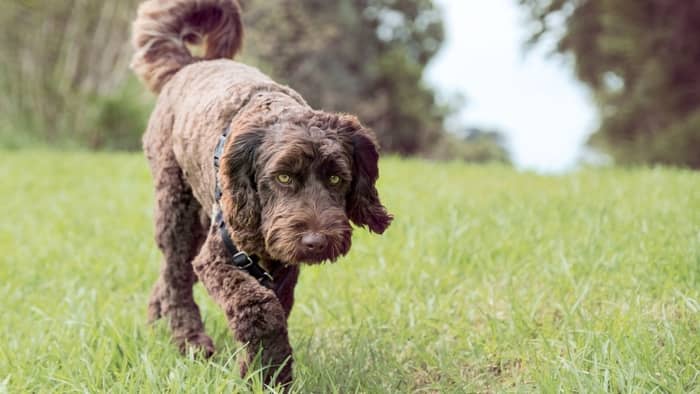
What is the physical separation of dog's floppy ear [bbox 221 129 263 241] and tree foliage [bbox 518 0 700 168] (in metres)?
8.76

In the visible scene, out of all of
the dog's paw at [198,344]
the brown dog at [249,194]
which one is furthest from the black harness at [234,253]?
the dog's paw at [198,344]

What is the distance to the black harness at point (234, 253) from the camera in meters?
3.06

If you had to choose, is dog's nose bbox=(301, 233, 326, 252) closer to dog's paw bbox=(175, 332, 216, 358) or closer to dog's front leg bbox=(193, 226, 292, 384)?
dog's front leg bbox=(193, 226, 292, 384)

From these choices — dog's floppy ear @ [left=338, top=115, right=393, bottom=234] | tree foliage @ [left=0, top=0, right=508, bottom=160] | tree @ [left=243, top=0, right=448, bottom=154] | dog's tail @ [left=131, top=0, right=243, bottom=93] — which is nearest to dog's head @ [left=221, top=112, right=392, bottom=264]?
dog's floppy ear @ [left=338, top=115, right=393, bottom=234]

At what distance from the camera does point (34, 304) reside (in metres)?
4.55

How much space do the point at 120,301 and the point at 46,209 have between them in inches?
128

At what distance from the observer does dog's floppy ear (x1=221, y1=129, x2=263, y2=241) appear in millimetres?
2840

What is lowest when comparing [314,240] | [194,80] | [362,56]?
[314,240]

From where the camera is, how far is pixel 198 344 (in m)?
3.62

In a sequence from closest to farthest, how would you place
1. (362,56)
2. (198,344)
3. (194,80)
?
(198,344) → (194,80) → (362,56)

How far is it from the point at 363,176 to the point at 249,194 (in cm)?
45

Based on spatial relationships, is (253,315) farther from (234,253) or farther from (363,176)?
(363,176)

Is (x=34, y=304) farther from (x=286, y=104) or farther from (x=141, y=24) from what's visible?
(x=286, y=104)

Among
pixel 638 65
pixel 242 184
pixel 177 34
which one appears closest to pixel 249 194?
pixel 242 184
